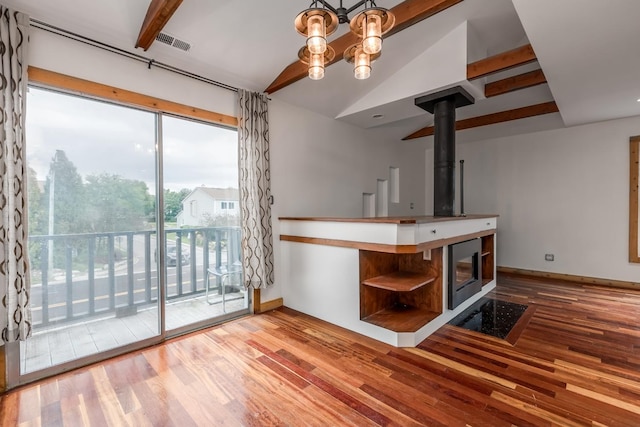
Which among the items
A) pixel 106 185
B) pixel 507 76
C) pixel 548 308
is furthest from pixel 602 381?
pixel 106 185

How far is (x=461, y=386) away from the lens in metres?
2.01

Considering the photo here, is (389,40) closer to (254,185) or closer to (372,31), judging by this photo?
(372,31)

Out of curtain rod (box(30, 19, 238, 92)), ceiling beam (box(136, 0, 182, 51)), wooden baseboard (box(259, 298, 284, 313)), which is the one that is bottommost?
wooden baseboard (box(259, 298, 284, 313))

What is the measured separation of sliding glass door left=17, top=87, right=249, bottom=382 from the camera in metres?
2.25

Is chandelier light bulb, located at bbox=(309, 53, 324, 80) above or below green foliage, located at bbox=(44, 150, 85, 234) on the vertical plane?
above

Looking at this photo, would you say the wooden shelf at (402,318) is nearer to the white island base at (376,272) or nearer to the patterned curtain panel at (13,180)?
the white island base at (376,272)

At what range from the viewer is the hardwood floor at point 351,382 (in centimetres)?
175

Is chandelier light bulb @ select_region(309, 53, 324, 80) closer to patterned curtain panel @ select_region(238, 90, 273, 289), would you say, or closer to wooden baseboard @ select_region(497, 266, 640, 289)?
patterned curtain panel @ select_region(238, 90, 273, 289)

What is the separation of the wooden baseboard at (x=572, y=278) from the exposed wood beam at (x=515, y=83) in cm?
328

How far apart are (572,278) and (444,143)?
11.3 feet

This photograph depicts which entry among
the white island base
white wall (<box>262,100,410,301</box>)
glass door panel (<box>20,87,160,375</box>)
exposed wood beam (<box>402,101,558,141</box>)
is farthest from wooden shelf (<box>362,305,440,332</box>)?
exposed wood beam (<box>402,101,558,141</box>)

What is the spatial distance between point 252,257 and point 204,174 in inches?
40.2

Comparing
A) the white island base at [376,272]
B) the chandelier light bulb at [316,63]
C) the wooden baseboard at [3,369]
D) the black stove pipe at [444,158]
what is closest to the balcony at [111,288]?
the wooden baseboard at [3,369]

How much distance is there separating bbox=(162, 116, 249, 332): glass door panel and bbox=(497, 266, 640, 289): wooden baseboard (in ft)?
15.4
